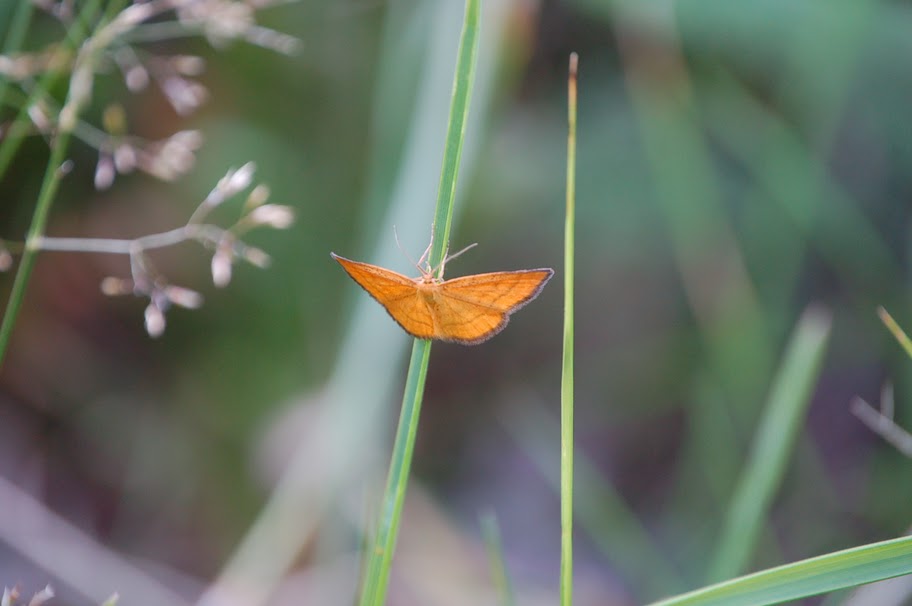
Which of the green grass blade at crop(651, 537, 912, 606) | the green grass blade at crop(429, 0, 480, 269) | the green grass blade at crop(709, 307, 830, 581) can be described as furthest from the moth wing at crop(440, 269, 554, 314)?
the green grass blade at crop(709, 307, 830, 581)

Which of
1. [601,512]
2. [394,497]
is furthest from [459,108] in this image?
[601,512]

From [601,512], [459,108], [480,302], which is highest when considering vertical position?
[459,108]

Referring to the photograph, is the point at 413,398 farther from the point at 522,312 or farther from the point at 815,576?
the point at 522,312

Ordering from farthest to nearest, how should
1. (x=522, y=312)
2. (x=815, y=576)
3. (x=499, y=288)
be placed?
(x=522, y=312) → (x=499, y=288) → (x=815, y=576)

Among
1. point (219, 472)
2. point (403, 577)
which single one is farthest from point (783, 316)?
point (219, 472)

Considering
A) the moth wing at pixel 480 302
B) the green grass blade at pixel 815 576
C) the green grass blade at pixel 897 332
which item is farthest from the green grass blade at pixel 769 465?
the moth wing at pixel 480 302

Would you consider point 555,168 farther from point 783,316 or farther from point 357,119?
point 783,316

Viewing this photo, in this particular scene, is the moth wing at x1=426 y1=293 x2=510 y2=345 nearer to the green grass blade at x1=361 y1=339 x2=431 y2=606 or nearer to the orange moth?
the orange moth

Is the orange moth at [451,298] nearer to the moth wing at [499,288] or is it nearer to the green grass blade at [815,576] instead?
the moth wing at [499,288]
